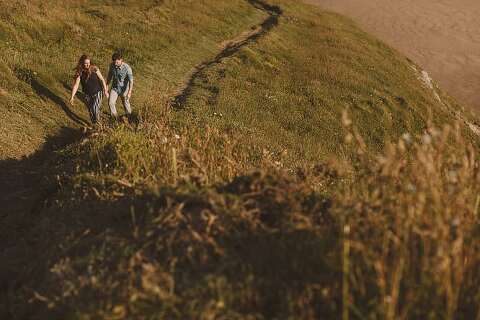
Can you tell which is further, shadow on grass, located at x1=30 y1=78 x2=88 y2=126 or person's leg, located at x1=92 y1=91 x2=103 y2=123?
shadow on grass, located at x1=30 y1=78 x2=88 y2=126

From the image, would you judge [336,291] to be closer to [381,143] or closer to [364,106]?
[381,143]

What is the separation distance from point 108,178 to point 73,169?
1797mm

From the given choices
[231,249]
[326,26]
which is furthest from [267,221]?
[326,26]

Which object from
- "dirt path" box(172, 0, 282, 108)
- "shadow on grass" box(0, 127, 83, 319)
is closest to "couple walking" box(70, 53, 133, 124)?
"shadow on grass" box(0, 127, 83, 319)

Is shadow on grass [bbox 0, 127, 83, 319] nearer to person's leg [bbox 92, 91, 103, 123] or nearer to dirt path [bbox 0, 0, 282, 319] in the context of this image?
dirt path [bbox 0, 0, 282, 319]

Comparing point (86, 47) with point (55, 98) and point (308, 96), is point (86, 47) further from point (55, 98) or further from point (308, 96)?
point (308, 96)

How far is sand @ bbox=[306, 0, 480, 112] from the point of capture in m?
45.0

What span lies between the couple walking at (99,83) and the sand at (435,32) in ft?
96.5

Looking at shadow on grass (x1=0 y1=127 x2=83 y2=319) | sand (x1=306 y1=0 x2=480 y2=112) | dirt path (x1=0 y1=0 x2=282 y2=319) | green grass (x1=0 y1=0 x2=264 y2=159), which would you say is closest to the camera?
dirt path (x1=0 y1=0 x2=282 y2=319)

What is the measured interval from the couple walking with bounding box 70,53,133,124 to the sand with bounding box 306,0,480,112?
29.4m

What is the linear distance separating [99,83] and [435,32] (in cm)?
4983

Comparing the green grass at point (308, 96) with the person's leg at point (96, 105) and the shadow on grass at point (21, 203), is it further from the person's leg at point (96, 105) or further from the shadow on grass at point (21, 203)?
the shadow on grass at point (21, 203)

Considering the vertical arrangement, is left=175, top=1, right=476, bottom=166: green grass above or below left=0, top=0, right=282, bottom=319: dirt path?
below

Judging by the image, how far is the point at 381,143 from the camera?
21.7 meters
